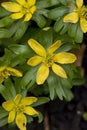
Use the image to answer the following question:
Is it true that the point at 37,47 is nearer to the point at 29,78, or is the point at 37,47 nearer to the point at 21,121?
the point at 29,78

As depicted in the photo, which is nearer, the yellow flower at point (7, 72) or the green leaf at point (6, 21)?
the yellow flower at point (7, 72)

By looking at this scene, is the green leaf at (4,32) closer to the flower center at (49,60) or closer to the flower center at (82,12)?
the flower center at (49,60)

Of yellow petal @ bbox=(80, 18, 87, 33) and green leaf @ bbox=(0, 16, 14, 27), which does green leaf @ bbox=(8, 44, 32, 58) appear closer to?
green leaf @ bbox=(0, 16, 14, 27)

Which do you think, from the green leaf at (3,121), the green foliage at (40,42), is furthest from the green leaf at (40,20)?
the green leaf at (3,121)

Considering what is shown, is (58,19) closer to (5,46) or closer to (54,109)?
(5,46)

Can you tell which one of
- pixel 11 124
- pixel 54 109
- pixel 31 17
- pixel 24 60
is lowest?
pixel 54 109

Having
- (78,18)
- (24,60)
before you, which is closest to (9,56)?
(24,60)
